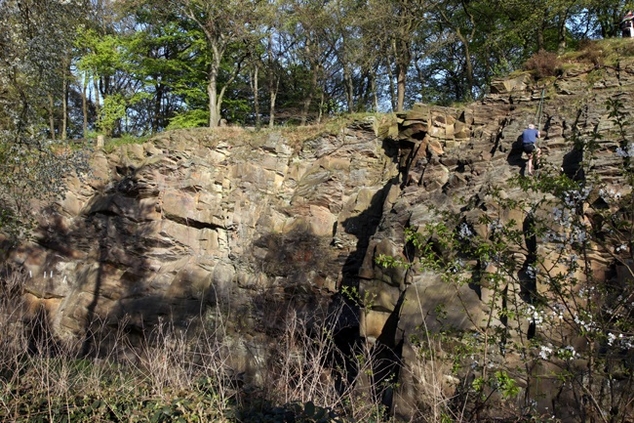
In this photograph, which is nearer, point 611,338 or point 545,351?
point 611,338

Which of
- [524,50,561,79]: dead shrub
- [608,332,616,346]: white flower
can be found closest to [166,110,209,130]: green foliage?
[524,50,561,79]: dead shrub

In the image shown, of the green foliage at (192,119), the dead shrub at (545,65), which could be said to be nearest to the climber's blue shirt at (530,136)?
the dead shrub at (545,65)

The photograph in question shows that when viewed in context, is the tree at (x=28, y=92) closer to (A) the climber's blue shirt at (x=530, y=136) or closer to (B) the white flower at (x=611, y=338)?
(B) the white flower at (x=611, y=338)

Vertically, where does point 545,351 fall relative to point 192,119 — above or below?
below

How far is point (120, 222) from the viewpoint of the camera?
17.4 m

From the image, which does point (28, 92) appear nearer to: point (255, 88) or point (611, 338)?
point (611, 338)

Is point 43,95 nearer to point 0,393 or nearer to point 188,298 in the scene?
point 0,393

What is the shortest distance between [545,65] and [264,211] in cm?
941

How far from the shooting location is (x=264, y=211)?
56.0ft

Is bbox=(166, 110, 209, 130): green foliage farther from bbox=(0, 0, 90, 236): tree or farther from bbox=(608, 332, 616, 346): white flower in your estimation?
bbox=(608, 332, 616, 346): white flower

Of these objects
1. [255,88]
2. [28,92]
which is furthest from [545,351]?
[255,88]

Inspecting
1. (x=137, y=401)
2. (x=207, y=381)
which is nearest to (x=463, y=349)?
(x=207, y=381)

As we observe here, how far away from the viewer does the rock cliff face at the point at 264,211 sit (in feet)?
43.4

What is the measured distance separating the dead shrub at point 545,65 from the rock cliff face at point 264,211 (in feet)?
1.29
